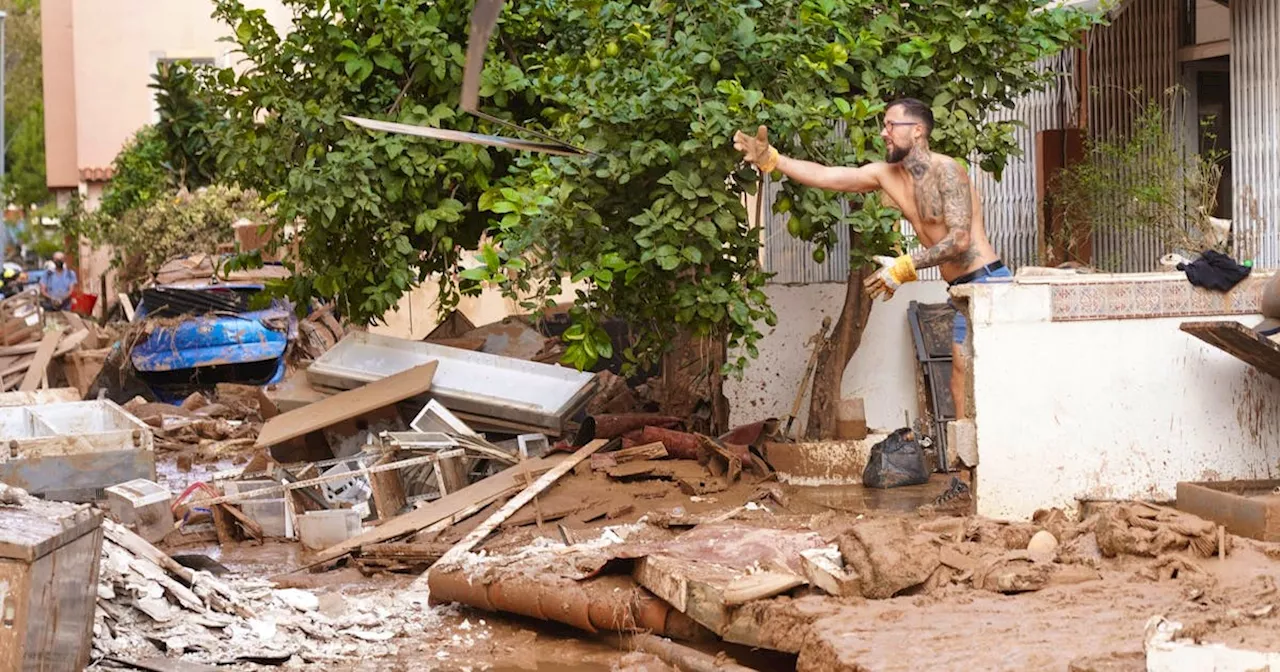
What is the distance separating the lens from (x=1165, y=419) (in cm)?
862

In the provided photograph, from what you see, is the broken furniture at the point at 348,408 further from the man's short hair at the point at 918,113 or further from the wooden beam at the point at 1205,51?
the wooden beam at the point at 1205,51

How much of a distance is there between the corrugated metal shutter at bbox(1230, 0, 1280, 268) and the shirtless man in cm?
330

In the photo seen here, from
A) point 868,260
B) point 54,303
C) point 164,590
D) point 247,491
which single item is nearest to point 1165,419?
point 868,260

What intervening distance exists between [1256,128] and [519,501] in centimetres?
600

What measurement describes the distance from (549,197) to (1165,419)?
3.80 m

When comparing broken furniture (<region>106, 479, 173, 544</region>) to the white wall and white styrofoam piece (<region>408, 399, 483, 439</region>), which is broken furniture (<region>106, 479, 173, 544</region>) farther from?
the white wall

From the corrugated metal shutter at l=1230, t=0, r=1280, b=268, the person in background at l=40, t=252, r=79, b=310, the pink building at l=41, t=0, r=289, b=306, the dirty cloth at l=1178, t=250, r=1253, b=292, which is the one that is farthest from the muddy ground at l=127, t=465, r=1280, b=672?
the pink building at l=41, t=0, r=289, b=306

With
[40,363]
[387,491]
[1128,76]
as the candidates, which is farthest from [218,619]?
[40,363]

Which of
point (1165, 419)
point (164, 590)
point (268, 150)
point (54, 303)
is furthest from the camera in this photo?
point (54, 303)

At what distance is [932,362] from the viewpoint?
11445 millimetres

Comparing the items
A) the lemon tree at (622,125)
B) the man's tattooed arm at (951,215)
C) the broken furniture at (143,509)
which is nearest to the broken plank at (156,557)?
the lemon tree at (622,125)

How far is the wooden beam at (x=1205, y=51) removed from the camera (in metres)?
12.3

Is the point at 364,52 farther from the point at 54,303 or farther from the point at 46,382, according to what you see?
the point at 54,303

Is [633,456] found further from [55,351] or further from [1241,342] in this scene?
[55,351]
